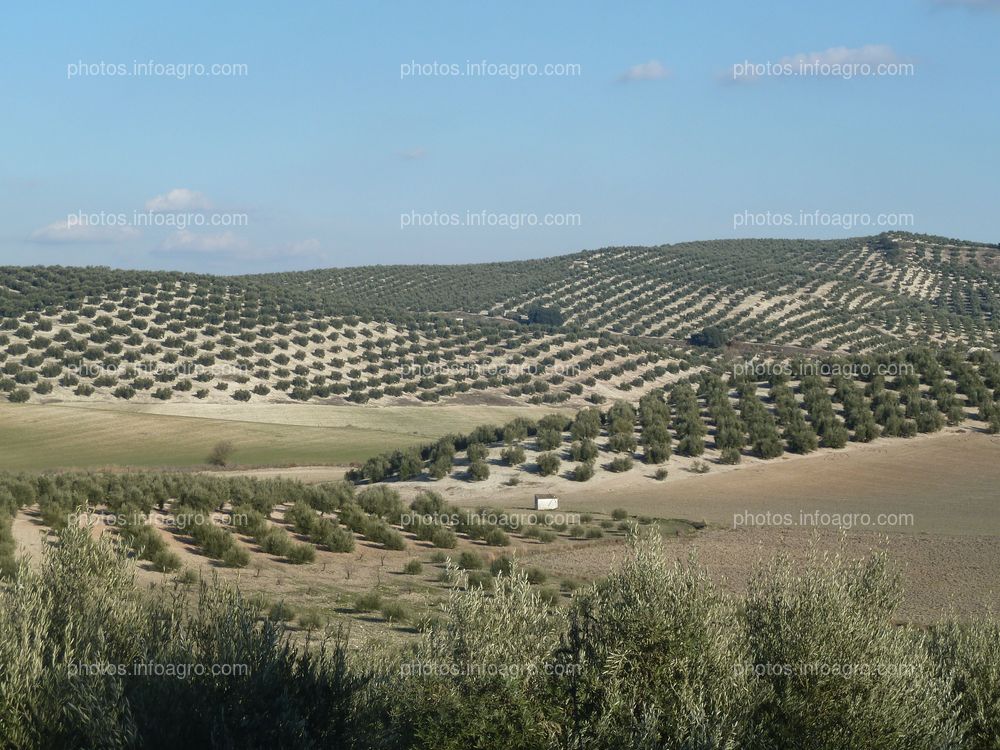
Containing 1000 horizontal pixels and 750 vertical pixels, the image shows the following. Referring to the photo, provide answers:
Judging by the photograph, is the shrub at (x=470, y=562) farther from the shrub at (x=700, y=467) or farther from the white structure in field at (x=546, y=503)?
the shrub at (x=700, y=467)

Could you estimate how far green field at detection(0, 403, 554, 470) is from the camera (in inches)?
1704

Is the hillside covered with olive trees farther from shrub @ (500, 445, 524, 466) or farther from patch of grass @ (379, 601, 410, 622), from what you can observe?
patch of grass @ (379, 601, 410, 622)

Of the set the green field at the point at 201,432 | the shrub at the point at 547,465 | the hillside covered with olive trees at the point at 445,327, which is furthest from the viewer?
the hillside covered with olive trees at the point at 445,327

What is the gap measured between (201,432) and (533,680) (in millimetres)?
41199

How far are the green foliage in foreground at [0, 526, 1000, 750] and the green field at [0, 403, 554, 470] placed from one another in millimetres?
33538

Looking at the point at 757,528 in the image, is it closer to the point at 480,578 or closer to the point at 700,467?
the point at 700,467

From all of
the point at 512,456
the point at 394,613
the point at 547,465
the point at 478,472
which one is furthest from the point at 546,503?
the point at 394,613

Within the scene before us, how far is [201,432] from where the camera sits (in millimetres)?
48344

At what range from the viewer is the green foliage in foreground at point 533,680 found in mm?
8875

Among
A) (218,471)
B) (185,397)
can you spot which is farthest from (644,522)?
(185,397)

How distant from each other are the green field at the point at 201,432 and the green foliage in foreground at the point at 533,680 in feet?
110

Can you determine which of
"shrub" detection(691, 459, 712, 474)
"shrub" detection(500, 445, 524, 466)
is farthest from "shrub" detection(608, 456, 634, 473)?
"shrub" detection(500, 445, 524, 466)

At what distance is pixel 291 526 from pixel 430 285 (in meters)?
98.1

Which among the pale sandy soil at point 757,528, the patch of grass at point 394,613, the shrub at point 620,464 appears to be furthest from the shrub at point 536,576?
the shrub at point 620,464
